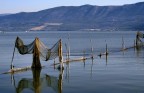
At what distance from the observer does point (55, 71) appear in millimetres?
44406

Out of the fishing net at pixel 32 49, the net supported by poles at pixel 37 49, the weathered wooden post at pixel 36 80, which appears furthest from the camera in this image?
the fishing net at pixel 32 49

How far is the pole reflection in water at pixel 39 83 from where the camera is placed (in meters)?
34.2

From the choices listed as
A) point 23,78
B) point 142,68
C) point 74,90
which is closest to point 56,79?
point 23,78

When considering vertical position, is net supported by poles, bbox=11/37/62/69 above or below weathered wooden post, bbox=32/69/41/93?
above

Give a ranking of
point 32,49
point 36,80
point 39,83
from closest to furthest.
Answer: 1. point 39,83
2. point 36,80
3. point 32,49

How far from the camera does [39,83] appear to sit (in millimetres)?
37500

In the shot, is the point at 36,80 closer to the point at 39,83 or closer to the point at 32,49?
the point at 39,83

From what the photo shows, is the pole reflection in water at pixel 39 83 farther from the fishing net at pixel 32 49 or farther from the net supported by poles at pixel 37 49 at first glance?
the fishing net at pixel 32 49

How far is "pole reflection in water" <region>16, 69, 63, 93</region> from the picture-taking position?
34.2 metres

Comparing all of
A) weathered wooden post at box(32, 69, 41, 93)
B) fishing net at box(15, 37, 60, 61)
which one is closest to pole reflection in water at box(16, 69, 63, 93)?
weathered wooden post at box(32, 69, 41, 93)

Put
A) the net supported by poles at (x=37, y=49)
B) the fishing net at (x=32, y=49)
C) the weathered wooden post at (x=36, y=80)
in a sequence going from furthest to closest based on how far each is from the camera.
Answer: the fishing net at (x=32, y=49)
the net supported by poles at (x=37, y=49)
the weathered wooden post at (x=36, y=80)

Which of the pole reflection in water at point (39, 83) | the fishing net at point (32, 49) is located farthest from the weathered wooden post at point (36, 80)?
the fishing net at point (32, 49)

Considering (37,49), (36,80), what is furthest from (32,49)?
(36,80)

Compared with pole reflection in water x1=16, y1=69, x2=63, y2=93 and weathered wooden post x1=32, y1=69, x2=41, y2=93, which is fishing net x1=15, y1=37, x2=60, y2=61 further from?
pole reflection in water x1=16, y1=69, x2=63, y2=93
